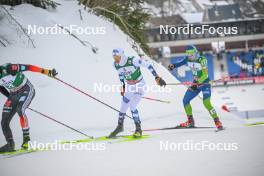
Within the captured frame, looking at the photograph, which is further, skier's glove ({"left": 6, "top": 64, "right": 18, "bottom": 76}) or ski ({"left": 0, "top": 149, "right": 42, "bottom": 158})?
skier's glove ({"left": 6, "top": 64, "right": 18, "bottom": 76})

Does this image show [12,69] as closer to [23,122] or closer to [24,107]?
[24,107]

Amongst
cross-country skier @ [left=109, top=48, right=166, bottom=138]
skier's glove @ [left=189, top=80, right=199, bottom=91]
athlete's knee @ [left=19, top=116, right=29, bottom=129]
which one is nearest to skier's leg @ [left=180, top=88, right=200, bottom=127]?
skier's glove @ [left=189, top=80, right=199, bottom=91]

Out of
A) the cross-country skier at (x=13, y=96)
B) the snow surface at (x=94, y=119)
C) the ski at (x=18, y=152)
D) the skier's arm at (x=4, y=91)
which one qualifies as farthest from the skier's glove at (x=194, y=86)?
the skier's arm at (x=4, y=91)

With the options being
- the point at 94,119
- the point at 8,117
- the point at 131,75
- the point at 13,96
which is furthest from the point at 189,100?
the point at 8,117

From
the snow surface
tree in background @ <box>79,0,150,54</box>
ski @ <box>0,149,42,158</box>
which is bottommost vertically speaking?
ski @ <box>0,149,42,158</box>

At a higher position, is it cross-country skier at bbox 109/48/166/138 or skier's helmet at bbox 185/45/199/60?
skier's helmet at bbox 185/45/199/60

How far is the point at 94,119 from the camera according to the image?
12.1 meters

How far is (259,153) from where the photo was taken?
6129 mm

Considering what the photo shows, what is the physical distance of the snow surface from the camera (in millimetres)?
5902

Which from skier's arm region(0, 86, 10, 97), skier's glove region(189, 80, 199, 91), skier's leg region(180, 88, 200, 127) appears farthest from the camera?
skier's leg region(180, 88, 200, 127)

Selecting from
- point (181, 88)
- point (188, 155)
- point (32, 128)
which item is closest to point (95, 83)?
point (32, 128)

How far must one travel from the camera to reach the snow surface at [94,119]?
5902mm

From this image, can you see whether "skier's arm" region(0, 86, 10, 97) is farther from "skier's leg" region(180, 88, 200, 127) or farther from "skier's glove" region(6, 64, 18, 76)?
"skier's leg" region(180, 88, 200, 127)

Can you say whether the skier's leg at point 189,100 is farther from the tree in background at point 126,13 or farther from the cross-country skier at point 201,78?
the tree in background at point 126,13
